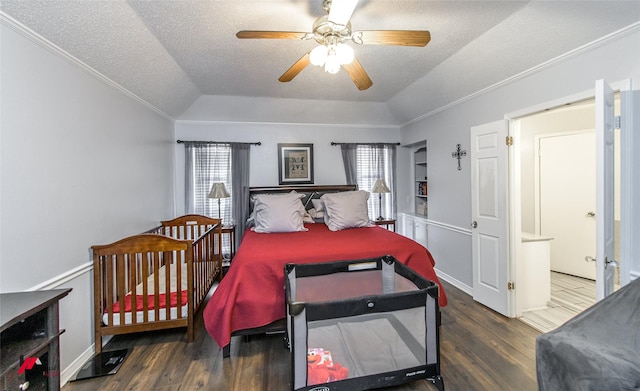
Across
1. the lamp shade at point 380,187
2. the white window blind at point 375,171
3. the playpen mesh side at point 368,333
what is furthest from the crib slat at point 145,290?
the white window blind at point 375,171

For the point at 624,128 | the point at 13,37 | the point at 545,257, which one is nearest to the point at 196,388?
the point at 13,37

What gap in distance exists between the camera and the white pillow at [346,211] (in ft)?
11.1

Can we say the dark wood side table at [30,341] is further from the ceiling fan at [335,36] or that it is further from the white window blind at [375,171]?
the white window blind at [375,171]

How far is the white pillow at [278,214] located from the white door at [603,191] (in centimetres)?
252

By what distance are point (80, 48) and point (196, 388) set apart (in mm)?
2516

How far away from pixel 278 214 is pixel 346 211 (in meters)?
0.85

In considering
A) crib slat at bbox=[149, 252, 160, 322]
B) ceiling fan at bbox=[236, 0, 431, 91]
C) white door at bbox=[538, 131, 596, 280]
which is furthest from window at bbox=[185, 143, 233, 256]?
white door at bbox=[538, 131, 596, 280]

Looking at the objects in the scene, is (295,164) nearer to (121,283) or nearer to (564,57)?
(121,283)

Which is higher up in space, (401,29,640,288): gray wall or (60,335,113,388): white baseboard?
(401,29,640,288): gray wall

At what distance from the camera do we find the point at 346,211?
3.42 meters

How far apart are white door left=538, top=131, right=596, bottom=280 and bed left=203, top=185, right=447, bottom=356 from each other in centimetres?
269

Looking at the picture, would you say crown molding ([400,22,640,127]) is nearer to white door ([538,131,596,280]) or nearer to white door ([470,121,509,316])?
white door ([470,121,509,316])

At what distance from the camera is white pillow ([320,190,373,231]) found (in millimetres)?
3369

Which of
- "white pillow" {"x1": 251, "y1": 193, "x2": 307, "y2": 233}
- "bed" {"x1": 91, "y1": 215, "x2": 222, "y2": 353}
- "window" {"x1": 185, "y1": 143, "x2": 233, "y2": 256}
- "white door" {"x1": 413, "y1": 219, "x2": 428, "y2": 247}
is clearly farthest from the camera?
"white door" {"x1": 413, "y1": 219, "x2": 428, "y2": 247}
